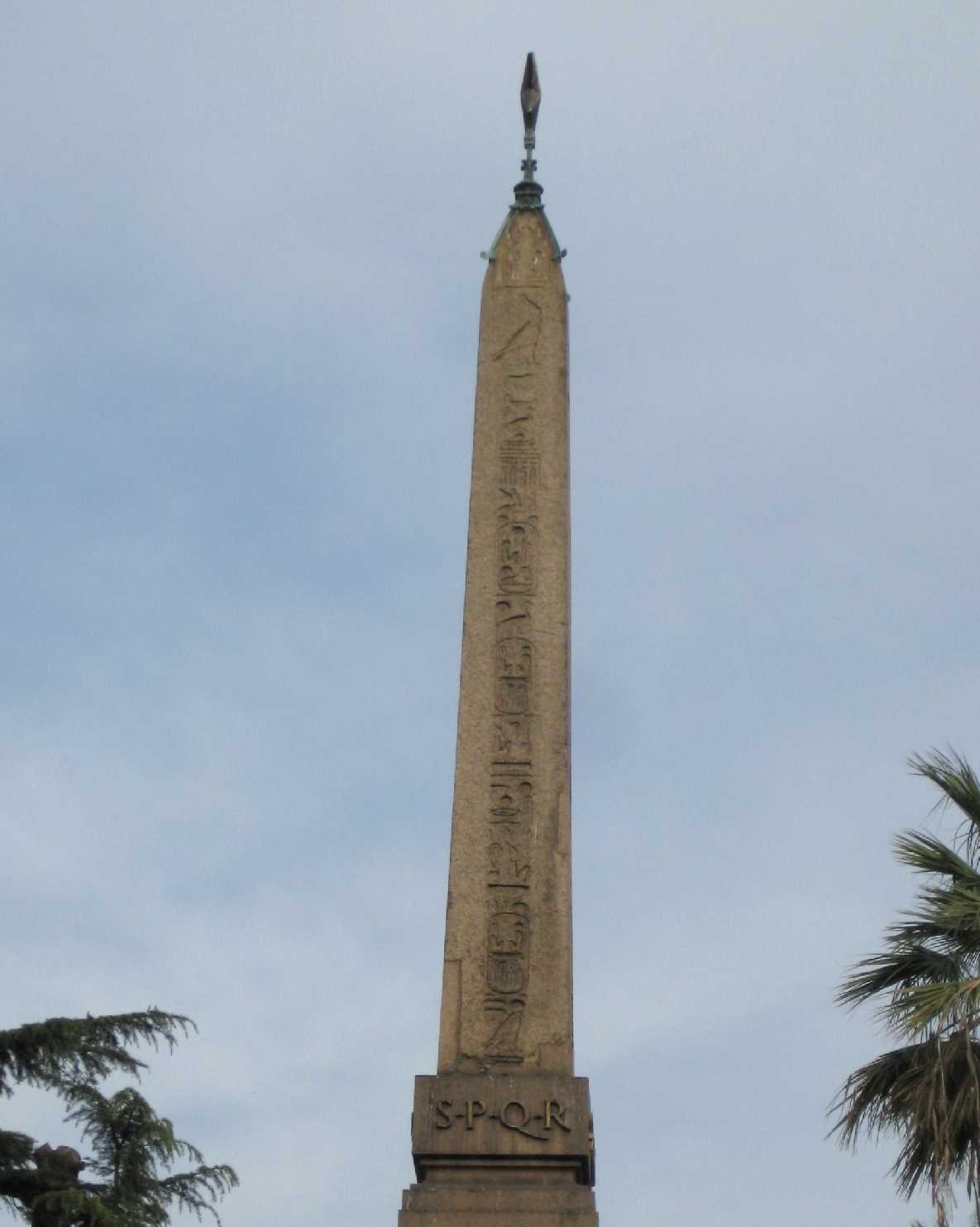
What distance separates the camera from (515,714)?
10445 millimetres

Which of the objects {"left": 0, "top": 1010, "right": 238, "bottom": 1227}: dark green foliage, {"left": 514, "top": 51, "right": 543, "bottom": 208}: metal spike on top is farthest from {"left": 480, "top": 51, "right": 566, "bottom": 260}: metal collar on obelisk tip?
{"left": 0, "top": 1010, "right": 238, "bottom": 1227}: dark green foliage

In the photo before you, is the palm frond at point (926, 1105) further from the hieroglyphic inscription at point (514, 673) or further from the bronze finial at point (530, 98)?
the bronze finial at point (530, 98)

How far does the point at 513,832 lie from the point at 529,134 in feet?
14.2

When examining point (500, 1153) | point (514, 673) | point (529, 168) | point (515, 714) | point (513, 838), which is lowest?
point (500, 1153)

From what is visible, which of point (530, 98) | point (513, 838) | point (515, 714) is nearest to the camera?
point (513, 838)

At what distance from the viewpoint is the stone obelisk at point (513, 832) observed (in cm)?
954

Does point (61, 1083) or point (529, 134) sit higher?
point (529, 134)

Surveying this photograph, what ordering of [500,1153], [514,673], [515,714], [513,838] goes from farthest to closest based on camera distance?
1. [514,673]
2. [515,714]
3. [513,838]
4. [500,1153]

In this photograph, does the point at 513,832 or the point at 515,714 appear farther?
the point at 515,714

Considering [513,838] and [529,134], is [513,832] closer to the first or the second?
[513,838]

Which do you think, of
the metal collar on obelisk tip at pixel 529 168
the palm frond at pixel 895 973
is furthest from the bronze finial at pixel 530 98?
the palm frond at pixel 895 973

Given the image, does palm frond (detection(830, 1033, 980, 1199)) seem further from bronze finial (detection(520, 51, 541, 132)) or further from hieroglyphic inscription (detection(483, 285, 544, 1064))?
bronze finial (detection(520, 51, 541, 132))

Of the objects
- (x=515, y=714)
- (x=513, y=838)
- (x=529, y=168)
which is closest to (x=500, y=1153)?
(x=513, y=838)

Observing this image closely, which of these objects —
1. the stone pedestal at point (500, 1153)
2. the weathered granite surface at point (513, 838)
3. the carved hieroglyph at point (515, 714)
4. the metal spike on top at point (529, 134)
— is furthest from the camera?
the metal spike on top at point (529, 134)
